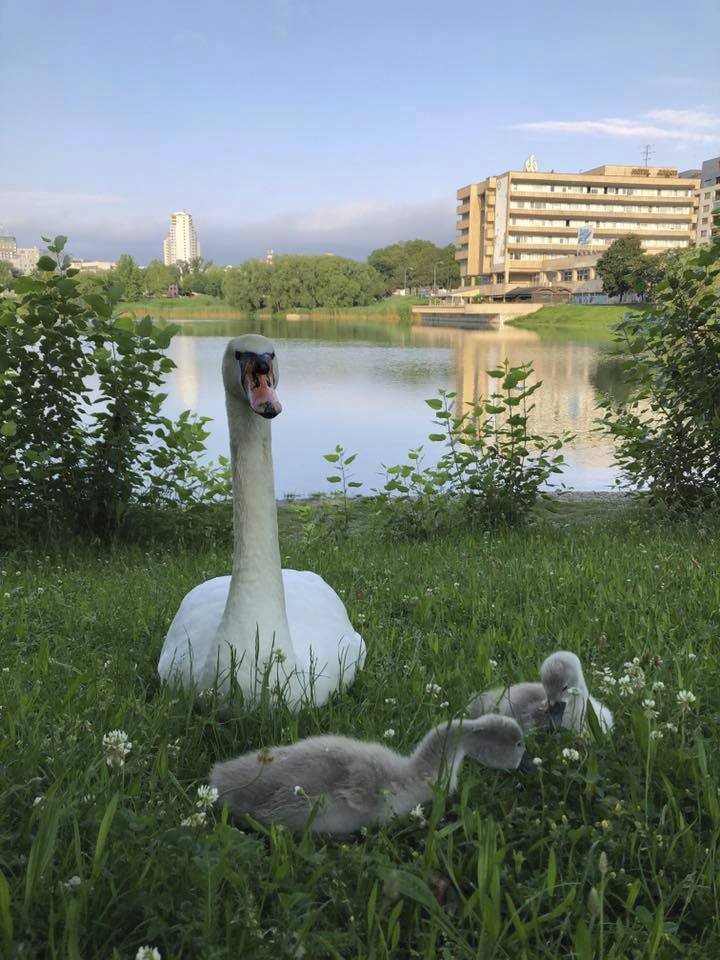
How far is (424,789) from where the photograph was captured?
217 cm

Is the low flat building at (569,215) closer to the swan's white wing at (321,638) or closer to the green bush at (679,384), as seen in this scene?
the green bush at (679,384)

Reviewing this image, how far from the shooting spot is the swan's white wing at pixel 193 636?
3.06 m

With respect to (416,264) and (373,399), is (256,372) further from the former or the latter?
(416,264)

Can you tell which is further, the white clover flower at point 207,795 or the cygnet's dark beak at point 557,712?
the cygnet's dark beak at point 557,712

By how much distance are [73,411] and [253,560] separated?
15.6 ft

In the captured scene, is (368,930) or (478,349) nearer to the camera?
(368,930)

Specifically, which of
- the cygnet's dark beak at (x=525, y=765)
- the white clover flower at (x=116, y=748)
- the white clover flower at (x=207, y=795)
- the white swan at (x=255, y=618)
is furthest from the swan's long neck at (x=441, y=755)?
the white clover flower at (x=116, y=748)

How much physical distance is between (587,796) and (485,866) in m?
0.51

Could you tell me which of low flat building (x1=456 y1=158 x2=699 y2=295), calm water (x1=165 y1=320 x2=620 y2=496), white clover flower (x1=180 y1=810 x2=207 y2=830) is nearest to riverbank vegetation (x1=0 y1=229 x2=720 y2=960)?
white clover flower (x1=180 y1=810 x2=207 y2=830)

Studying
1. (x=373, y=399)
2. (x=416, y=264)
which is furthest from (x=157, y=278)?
(x=373, y=399)

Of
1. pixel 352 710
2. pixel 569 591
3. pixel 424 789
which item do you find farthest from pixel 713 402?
pixel 424 789

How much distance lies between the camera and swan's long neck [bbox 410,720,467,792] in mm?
2207

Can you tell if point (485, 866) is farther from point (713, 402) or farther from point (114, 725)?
point (713, 402)

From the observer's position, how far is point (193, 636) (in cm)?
324
